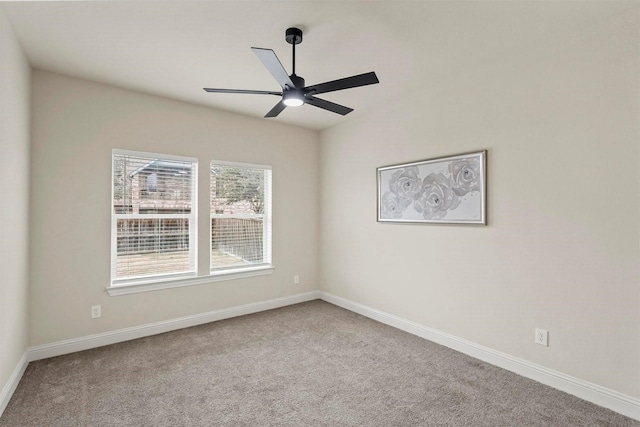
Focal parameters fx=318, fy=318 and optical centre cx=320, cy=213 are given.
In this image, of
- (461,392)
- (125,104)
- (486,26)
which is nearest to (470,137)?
(486,26)

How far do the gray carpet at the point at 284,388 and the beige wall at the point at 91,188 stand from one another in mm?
393

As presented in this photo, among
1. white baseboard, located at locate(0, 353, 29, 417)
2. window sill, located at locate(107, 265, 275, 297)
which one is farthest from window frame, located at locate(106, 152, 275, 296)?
white baseboard, located at locate(0, 353, 29, 417)

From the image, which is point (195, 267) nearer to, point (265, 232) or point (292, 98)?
point (265, 232)

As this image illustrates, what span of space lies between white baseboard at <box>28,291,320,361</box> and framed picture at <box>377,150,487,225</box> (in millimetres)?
2006

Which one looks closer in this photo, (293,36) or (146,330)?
(293,36)

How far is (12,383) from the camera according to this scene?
240 centimetres

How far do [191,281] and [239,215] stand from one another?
105cm

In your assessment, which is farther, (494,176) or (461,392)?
(494,176)

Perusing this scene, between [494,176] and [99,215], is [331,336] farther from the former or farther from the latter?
[99,215]

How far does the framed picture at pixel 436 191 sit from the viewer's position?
3018mm

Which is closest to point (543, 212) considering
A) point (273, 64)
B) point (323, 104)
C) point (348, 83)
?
point (348, 83)

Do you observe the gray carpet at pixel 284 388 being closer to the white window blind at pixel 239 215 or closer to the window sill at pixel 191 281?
the window sill at pixel 191 281

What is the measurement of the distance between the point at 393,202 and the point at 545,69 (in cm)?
189

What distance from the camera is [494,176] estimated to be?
2904 mm
